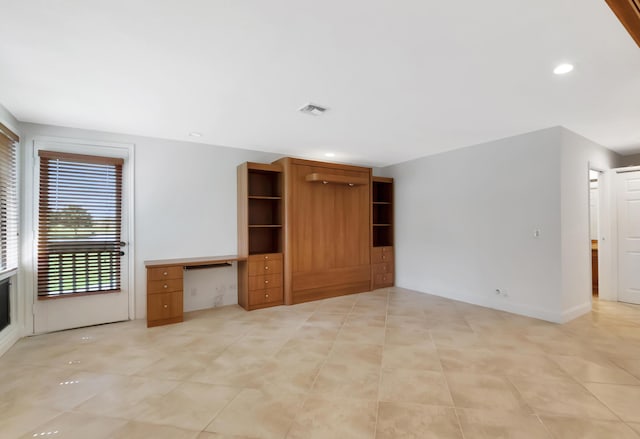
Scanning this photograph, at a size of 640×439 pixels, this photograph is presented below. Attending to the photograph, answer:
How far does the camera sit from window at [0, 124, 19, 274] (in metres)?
3.16

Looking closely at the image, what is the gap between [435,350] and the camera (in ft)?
10.1

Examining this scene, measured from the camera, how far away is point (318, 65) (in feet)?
7.75

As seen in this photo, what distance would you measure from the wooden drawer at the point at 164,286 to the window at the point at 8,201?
55.1 inches

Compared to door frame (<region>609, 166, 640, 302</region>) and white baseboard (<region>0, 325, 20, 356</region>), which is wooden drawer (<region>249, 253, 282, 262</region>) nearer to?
white baseboard (<region>0, 325, 20, 356</region>)

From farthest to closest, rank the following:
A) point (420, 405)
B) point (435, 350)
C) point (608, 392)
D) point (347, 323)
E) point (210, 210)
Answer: point (210, 210), point (347, 323), point (435, 350), point (608, 392), point (420, 405)

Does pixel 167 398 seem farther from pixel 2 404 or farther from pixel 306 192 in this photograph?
pixel 306 192

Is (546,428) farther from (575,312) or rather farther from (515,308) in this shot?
(575,312)

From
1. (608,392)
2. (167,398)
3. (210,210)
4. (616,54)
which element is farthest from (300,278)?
(616,54)

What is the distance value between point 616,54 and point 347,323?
366 centimetres

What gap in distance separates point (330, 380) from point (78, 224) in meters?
3.73

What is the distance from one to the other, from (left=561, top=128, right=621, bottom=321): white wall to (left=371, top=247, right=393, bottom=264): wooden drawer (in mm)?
2887

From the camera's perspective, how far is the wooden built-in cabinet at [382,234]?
5.95m

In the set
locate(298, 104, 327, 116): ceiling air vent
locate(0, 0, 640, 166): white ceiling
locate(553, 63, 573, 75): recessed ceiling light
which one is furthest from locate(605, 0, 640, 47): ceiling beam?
locate(298, 104, 327, 116): ceiling air vent

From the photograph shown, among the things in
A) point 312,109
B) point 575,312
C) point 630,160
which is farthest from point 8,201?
point 630,160
